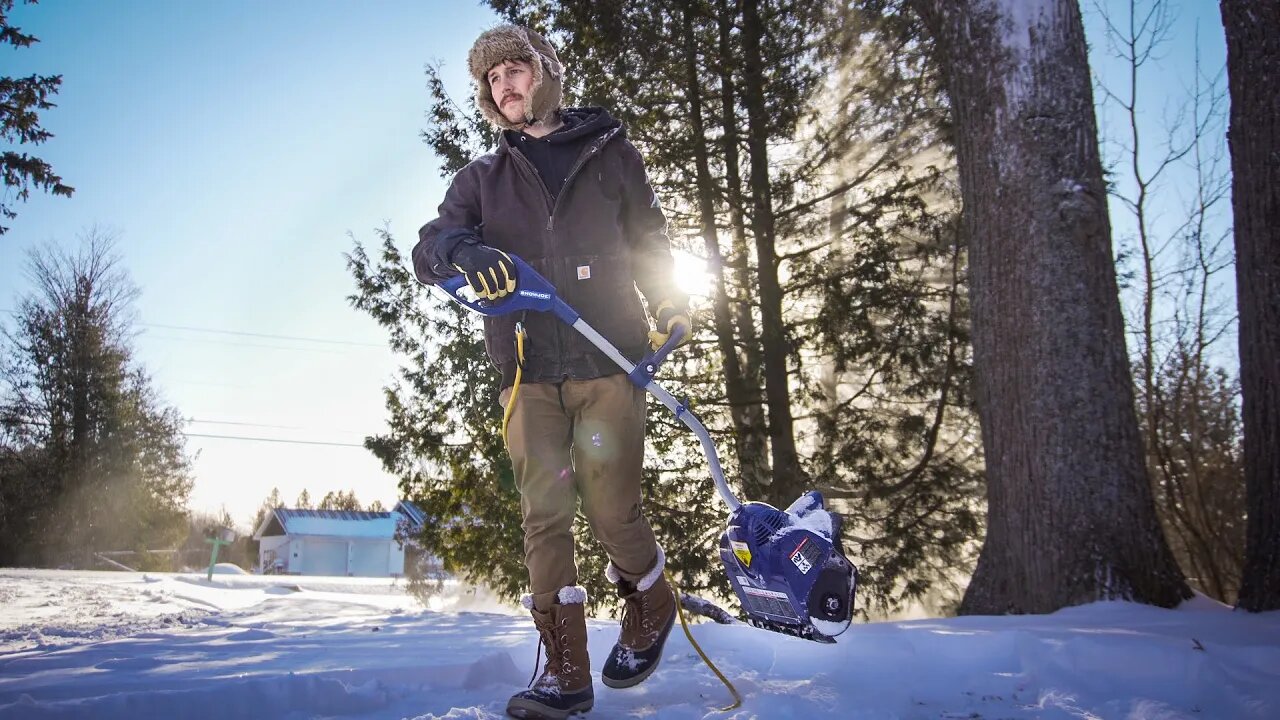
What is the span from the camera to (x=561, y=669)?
6.82 ft

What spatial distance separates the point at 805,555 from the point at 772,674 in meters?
0.45

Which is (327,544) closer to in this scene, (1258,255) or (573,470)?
(573,470)

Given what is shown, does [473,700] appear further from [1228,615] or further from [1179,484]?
[1179,484]

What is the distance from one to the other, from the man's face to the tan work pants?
944 mm

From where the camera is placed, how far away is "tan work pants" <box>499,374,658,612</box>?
87.4 inches

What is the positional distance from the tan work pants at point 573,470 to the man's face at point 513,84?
0.94 meters

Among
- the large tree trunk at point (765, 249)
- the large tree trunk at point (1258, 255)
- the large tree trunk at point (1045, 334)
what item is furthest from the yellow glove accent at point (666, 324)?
the large tree trunk at point (765, 249)

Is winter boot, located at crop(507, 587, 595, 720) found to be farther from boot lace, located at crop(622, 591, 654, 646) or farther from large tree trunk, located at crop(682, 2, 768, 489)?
large tree trunk, located at crop(682, 2, 768, 489)

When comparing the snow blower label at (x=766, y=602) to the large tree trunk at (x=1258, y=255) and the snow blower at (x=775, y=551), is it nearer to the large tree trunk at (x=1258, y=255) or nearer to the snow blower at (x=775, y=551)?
the snow blower at (x=775, y=551)

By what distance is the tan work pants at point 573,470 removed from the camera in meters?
2.22

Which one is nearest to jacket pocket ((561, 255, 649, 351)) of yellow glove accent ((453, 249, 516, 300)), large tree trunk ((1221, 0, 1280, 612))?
yellow glove accent ((453, 249, 516, 300))

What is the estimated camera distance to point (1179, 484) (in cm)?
516

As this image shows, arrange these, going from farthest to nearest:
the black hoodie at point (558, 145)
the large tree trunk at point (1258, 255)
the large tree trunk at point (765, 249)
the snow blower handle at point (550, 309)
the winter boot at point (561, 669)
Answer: the large tree trunk at point (765, 249) < the large tree trunk at point (1258, 255) < the black hoodie at point (558, 145) < the snow blower handle at point (550, 309) < the winter boot at point (561, 669)

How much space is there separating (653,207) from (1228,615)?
8.32ft
